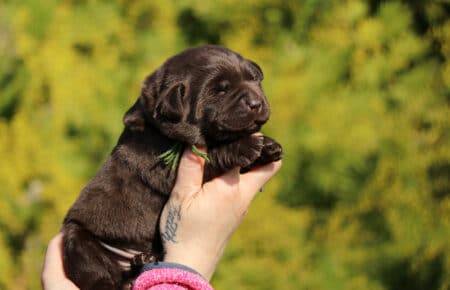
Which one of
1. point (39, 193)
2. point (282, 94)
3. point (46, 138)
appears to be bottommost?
point (39, 193)

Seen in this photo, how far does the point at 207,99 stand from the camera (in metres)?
3.00

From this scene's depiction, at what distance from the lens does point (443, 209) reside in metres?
5.68

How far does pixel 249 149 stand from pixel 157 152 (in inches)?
17.8

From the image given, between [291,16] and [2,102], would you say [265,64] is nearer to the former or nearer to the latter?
[291,16]

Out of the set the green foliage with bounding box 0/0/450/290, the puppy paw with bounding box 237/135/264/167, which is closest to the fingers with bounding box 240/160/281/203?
the puppy paw with bounding box 237/135/264/167

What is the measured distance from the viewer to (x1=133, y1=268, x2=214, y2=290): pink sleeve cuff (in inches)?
106

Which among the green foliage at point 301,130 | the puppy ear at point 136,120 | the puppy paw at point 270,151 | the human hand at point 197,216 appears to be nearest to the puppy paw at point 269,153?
the puppy paw at point 270,151

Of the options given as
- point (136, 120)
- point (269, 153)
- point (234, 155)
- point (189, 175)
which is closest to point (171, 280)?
point (189, 175)

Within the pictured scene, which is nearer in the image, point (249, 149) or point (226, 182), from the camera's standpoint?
point (249, 149)

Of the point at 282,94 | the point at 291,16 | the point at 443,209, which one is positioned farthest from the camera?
the point at 291,16

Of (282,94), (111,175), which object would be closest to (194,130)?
(111,175)

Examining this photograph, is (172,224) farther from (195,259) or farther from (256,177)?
(256,177)

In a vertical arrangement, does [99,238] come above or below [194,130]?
below

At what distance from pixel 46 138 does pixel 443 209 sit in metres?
3.32
